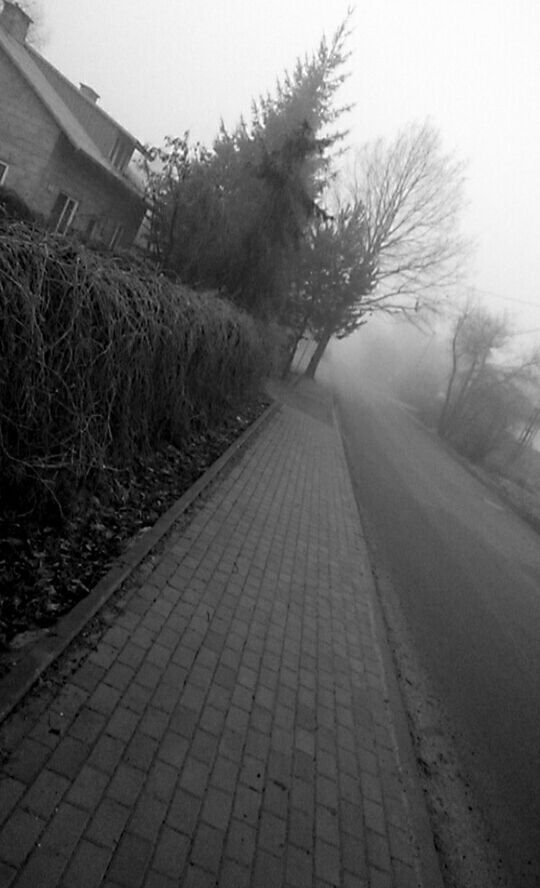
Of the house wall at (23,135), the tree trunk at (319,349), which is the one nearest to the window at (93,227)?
the house wall at (23,135)

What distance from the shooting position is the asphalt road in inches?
151

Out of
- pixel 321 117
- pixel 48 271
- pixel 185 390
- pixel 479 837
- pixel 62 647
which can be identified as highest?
pixel 321 117

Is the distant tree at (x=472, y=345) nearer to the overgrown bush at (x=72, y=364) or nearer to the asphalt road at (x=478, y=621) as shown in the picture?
the asphalt road at (x=478, y=621)

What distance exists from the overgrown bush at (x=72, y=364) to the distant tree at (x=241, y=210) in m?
6.97

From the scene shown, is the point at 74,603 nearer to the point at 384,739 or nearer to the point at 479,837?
the point at 384,739

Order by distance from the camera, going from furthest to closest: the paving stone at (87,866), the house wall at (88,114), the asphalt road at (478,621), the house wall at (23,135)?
1. the house wall at (88,114)
2. the house wall at (23,135)
3. the asphalt road at (478,621)
4. the paving stone at (87,866)

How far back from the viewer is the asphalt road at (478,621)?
151 inches

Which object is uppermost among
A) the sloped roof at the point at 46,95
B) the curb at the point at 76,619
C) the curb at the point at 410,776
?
the sloped roof at the point at 46,95

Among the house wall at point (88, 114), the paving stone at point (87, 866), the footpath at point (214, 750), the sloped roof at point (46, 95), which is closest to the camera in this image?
the paving stone at point (87, 866)

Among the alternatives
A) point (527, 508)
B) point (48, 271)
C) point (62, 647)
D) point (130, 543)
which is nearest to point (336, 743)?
point (62, 647)

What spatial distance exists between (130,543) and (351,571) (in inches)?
112

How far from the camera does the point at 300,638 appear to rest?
427 cm

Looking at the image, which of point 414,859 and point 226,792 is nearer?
point 226,792

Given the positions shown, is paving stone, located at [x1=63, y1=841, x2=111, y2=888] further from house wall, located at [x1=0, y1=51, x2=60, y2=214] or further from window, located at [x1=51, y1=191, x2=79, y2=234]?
window, located at [x1=51, y1=191, x2=79, y2=234]
